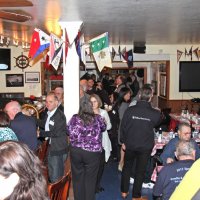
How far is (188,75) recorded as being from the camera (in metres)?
11.3

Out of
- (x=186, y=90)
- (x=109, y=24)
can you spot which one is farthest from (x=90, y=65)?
(x=109, y=24)

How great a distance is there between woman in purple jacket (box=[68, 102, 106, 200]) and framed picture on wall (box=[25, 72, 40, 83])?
6937 millimetres

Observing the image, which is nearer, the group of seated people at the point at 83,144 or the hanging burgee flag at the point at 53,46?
the group of seated people at the point at 83,144

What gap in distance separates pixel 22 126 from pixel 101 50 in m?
1.92

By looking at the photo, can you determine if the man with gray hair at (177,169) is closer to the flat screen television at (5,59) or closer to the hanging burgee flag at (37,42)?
the hanging burgee flag at (37,42)

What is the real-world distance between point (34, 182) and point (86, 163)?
2925 millimetres

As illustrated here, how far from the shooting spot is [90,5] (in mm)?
4117

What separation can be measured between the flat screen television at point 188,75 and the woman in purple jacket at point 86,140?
736 centimetres

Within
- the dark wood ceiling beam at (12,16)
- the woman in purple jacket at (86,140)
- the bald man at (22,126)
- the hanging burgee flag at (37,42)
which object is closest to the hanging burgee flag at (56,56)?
the hanging burgee flag at (37,42)

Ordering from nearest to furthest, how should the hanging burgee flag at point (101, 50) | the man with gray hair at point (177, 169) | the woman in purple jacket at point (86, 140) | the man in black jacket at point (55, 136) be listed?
the man with gray hair at point (177, 169) → the woman in purple jacket at point (86, 140) → the man in black jacket at point (55, 136) → the hanging burgee flag at point (101, 50)

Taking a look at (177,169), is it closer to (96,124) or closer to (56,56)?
(96,124)

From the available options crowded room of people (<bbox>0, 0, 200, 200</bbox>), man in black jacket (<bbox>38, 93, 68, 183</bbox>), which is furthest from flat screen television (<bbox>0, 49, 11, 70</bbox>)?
man in black jacket (<bbox>38, 93, 68, 183</bbox>)

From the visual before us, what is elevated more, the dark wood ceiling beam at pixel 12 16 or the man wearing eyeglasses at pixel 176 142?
the dark wood ceiling beam at pixel 12 16

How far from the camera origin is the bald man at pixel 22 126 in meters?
4.32
